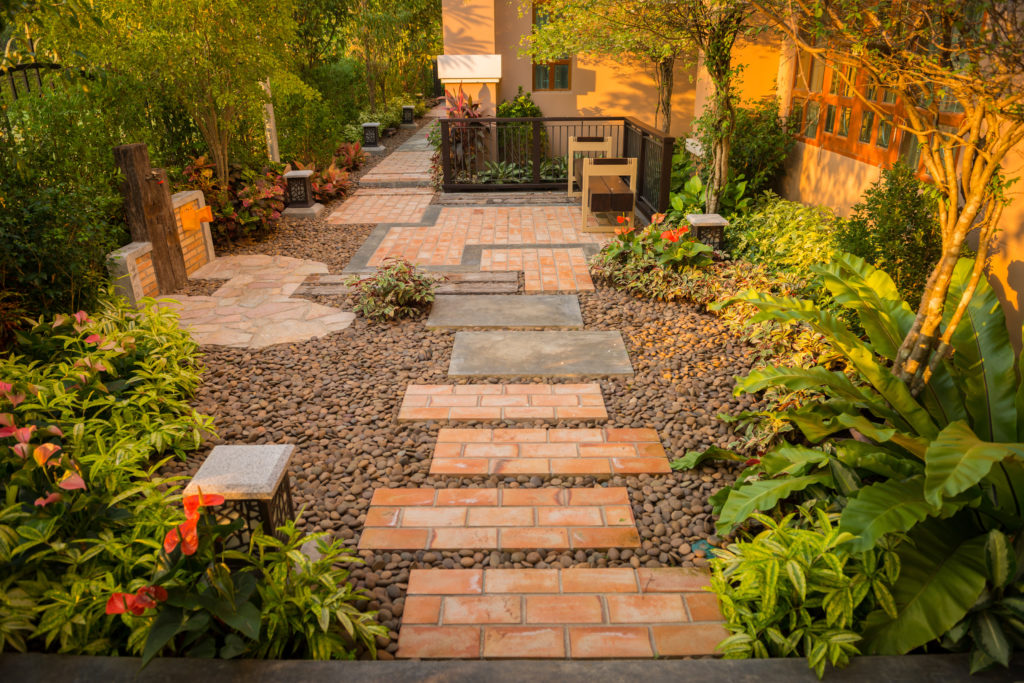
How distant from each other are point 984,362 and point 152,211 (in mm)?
6251

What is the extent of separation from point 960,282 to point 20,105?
6.28m

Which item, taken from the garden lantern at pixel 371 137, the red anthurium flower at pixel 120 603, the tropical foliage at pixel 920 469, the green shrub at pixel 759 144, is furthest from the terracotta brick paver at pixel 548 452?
the garden lantern at pixel 371 137

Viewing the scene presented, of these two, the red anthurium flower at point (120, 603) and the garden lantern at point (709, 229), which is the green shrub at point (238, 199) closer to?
the garden lantern at point (709, 229)

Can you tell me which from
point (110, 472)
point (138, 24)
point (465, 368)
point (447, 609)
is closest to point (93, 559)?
point (110, 472)

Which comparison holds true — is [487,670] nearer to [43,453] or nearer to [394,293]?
[43,453]

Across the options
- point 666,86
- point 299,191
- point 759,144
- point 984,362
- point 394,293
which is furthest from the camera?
point 666,86

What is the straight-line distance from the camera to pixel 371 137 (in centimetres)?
1606

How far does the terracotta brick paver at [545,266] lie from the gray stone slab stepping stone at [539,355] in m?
1.16

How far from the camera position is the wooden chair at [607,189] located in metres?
7.58

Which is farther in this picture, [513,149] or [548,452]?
[513,149]

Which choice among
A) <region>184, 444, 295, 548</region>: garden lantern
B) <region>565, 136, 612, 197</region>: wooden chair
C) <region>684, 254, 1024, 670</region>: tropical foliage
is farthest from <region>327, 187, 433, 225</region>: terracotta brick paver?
<region>184, 444, 295, 548</region>: garden lantern

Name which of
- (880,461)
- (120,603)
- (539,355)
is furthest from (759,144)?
(120,603)

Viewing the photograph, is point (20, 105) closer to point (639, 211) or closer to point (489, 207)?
point (489, 207)

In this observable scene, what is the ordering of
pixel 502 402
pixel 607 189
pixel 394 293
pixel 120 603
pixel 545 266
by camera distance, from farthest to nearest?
pixel 607 189 < pixel 545 266 < pixel 394 293 < pixel 502 402 < pixel 120 603
